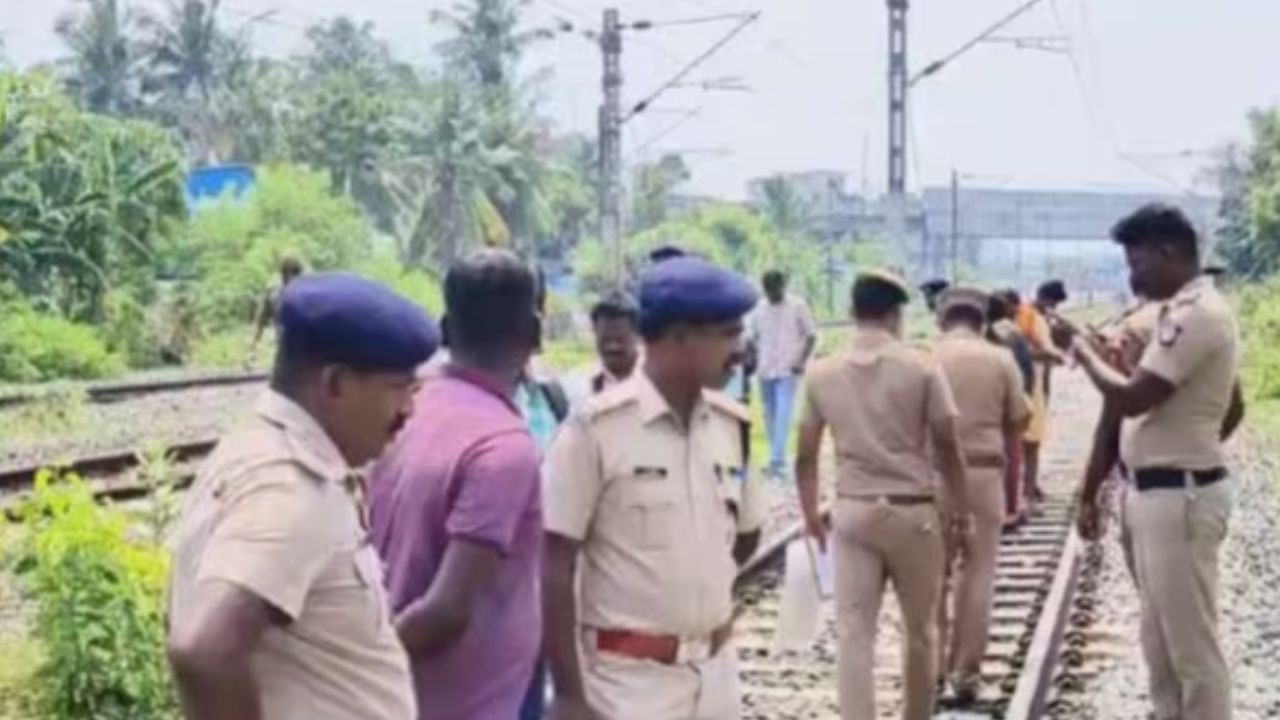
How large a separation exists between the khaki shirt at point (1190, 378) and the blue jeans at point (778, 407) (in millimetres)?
9407

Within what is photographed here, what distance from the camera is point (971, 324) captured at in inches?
339

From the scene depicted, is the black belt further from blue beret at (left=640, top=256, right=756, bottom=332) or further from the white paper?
blue beret at (left=640, top=256, right=756, bottom=332)

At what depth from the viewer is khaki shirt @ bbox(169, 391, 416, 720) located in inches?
107

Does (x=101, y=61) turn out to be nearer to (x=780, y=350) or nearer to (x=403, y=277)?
(x=403, y=277)

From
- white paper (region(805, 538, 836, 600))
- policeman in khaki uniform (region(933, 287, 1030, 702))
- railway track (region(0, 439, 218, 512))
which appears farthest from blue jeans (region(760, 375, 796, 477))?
white paper (region(805, 538, 836, 600))

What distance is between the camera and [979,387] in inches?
331

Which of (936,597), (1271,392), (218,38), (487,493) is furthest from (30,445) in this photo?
(218,38)

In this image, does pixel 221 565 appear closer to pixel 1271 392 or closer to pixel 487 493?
pixel 487 493

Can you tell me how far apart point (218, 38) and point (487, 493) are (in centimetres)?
8154

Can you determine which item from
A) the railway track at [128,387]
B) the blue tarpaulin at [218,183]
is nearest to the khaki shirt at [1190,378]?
the railway track at [128,387]

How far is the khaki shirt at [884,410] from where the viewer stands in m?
6.69

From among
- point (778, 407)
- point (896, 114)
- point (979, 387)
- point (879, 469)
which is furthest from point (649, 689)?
point (896, 114)

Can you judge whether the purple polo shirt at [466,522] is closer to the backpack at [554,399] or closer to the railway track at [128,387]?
the backpack at [554,399]

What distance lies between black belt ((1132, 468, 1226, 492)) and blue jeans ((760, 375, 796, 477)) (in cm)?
940
